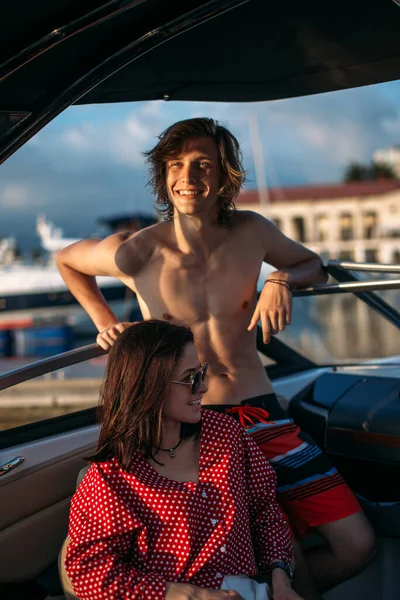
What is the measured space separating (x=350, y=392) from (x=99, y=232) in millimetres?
30148

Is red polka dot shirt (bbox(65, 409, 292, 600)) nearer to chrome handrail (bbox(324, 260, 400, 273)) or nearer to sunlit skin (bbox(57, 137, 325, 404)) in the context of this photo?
sunlit skin (bbox(57, 137, 325, 404))

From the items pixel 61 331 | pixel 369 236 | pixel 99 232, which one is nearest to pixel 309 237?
pixel 369 236

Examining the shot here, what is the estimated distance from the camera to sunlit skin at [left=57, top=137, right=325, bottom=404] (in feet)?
7.44

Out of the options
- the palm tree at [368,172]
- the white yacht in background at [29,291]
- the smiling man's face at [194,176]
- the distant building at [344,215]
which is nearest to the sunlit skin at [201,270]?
the smiling man's face at [194,176]

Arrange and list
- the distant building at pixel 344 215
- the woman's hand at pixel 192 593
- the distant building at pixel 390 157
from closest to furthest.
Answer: the woman's hand at pixel 192 593 < the distant building at pixel 344 215 < the distant building at pixel 390 157

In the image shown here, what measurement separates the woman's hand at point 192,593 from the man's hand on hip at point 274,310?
0.78m

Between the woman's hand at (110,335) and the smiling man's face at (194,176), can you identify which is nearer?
the woman's hand at (110,335)

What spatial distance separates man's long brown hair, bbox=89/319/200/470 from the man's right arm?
589 millimetres

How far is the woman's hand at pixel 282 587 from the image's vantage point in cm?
167

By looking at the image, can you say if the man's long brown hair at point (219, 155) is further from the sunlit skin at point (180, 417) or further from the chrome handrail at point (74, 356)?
the sunlit skin at point (180, 417)

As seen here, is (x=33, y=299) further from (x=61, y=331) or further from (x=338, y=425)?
(x=338, y=425)

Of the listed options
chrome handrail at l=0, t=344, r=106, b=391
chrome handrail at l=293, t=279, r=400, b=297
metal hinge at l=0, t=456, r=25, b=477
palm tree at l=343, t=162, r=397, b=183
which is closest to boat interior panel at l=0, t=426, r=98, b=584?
metal hinge at l=0, t=456, r=25, b=477

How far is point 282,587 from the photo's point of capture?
168 centimetres

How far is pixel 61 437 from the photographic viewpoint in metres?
2.19
